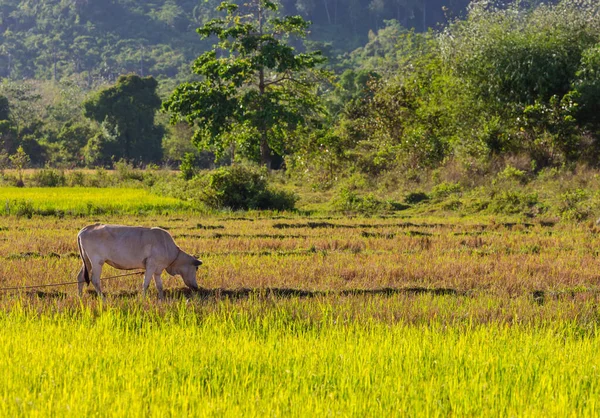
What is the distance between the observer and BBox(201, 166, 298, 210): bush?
65.4 ft

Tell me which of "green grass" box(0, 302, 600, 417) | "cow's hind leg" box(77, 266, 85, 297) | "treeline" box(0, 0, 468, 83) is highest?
"treeline" box(0, 0, 468, 83)

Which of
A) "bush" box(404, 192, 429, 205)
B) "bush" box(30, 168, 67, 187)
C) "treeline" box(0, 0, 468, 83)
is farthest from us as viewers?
"treeline" box(0, 0, 468, 83)

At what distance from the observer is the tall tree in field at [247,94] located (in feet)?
83.5

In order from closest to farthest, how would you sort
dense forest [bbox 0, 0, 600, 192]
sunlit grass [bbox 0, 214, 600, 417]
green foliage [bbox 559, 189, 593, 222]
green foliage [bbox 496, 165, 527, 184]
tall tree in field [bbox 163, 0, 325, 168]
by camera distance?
sunlit grass [bbox 0, 214, 600, 417]
green foliage [bbox 559, 189, 593, 222]
green foliage [bbox 496, 165, 527, 184]
dense forest [bbox 0, 0, 600, 192]
tall tree in field [bbox 163, 0, 325, 168]

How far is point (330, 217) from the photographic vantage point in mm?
18141

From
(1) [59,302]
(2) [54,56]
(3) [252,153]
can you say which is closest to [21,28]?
(2) [54,56]

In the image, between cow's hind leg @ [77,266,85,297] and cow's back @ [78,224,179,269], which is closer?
cow's back @ [78,224,179,269]

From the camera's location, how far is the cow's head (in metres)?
8.41

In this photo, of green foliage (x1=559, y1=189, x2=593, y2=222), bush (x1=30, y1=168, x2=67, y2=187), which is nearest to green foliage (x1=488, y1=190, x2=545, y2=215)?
green foliage (x1=559, y1=189, x2=593, y2=222)

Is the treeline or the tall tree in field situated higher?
the treeline

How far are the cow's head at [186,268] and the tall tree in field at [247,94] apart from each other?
659 inches

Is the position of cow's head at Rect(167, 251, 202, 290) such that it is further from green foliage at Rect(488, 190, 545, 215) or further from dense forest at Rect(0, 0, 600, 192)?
dense forest at Rect(0, 0, 600, 192)

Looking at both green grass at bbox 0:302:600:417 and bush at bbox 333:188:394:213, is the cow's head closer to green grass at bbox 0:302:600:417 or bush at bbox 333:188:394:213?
green grass at bbox 0:302:600:417

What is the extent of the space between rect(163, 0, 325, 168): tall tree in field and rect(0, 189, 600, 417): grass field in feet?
44.2
